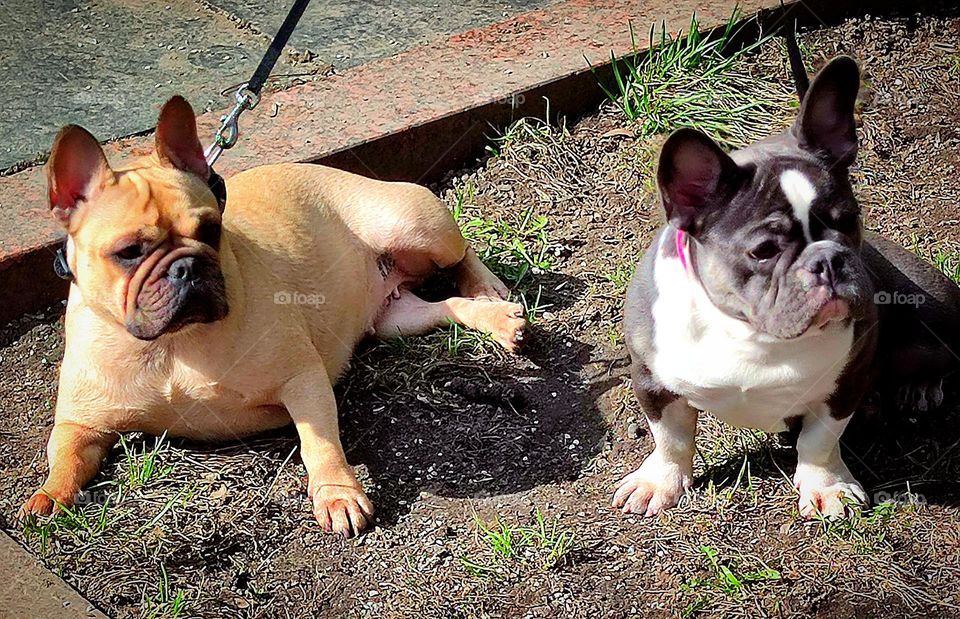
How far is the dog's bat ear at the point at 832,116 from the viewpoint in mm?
3270

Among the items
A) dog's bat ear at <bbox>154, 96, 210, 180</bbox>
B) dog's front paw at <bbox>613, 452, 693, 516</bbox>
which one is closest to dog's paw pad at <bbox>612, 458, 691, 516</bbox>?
dog's front paw at <bbox>613, 452, 693, 516</bbox>

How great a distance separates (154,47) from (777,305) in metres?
4.19

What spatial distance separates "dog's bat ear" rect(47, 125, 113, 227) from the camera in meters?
3.59

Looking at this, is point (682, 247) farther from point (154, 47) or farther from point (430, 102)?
point (154, 47)

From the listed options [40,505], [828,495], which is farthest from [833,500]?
[40,505]

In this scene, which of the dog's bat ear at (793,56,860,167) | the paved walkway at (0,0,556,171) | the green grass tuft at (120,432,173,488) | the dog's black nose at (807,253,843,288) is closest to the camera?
the dog's black nose at (807,253,843,288)

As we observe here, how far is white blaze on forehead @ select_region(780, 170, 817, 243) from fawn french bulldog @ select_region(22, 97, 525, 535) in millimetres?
1617

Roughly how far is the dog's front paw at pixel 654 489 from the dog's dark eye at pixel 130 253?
1.67m

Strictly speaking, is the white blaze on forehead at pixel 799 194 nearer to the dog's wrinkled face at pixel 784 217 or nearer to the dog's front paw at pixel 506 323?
the dog's wrinkled face at pixel 784 217

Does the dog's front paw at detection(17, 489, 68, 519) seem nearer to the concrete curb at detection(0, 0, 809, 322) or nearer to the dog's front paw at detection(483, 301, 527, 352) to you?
the concrete curb at detection(0, 0, 809, 322)

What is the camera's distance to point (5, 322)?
15.8ft

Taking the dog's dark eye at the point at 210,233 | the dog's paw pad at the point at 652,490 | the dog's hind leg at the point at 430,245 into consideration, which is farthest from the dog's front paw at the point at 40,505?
the dog's paw pad at the point at 652,490

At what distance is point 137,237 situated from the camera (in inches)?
144

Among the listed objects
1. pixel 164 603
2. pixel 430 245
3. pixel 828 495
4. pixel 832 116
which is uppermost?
pixel 832 116
